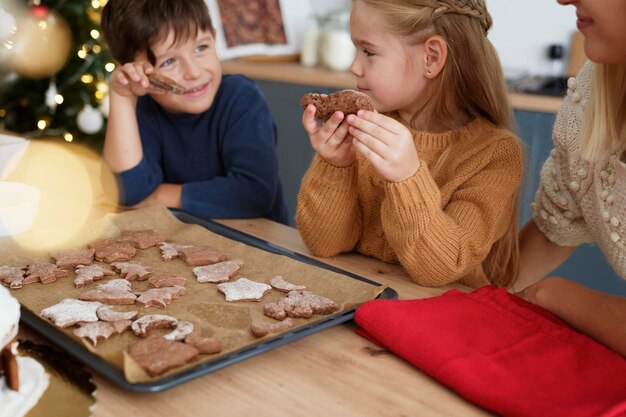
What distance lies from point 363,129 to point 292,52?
112 inches

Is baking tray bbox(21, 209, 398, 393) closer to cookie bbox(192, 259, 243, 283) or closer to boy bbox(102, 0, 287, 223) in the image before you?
cookie bbox(192, 259, 243, 283)

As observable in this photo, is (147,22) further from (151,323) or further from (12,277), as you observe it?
(151,323)

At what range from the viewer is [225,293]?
1.05m

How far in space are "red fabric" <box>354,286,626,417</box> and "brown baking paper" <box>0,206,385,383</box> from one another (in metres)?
0.12

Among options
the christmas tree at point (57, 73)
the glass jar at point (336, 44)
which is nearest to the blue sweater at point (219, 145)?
the christmas tree at point (57, 73)

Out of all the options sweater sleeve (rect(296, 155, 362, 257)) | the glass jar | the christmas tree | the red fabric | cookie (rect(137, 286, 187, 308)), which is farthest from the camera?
the glass jar

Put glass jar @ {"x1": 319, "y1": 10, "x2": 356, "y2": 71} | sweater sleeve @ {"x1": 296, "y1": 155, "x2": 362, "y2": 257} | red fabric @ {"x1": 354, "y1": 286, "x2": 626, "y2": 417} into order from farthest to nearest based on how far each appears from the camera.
→ glass jar @ {"x1": 319, "y1": 10, "x2": 356, "y2": 71}, sweater sleeve @ {"x1": 296, "y1": 155, "x2": 362, "y2": 257}, red fabric @ {"x1": 354, "y1": 286, "x2": 626, "y2": 417}

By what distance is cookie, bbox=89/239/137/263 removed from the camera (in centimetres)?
118

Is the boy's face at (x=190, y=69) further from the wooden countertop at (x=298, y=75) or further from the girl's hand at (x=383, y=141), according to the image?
the wooden countertop at (x=298, y=75)

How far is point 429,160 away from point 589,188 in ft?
1.00

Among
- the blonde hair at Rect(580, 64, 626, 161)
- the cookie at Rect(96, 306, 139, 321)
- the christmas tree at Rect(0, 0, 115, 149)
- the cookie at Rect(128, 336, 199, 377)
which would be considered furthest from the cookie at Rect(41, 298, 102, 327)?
the christmas tree at Rect(0, 0, 115, 149)

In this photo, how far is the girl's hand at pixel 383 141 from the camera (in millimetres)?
1156

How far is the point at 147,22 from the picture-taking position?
A: 171cm

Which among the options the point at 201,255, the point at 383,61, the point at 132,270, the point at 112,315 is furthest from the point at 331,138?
the point at 112,315
